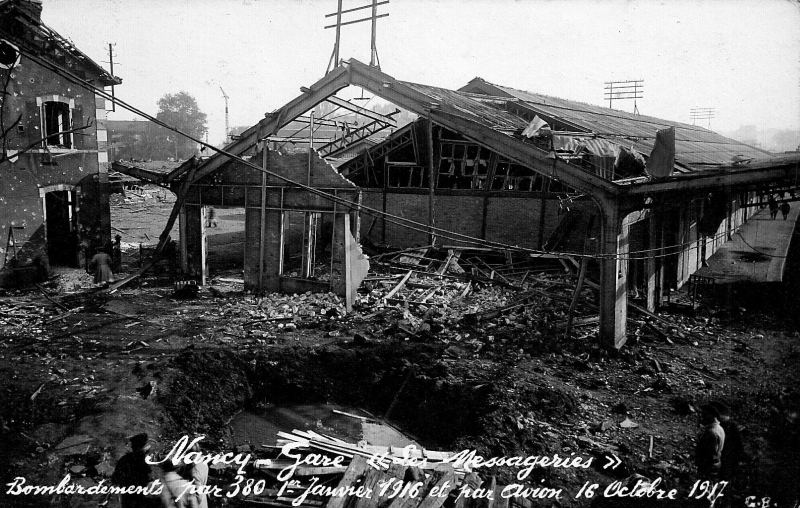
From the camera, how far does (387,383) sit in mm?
10227

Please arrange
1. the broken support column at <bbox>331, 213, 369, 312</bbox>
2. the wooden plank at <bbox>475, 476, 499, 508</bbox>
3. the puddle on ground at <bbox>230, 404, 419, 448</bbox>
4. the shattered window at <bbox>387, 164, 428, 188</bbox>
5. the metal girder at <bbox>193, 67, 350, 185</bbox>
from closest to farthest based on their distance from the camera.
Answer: the wooden plank at <bbox>475, 476, 499, 508</bbox>, the puddle on ground at <bbox>230, 404, 419, 448</bbox>, the metal girder at <bbox>193, 67, 350, 185</bbox>, the broken support column at <bbox>331, 213, 369, 312</bbox>, the shattered window at <bbox>387, 164, 428, 188</bbox>

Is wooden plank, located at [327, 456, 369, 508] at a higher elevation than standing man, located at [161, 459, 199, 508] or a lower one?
lower

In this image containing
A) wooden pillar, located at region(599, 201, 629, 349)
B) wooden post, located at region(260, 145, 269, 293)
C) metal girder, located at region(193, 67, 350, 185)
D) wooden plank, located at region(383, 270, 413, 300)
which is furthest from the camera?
wooden post, located at region(260, 145, 269, 293)

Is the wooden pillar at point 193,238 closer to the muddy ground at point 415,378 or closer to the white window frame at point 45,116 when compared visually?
the muddy ground at point 415,378

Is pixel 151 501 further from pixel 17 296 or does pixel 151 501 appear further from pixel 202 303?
pixel 17 296

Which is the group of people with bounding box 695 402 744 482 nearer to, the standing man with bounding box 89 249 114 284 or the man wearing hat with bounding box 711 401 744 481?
the man wearing hat with bounding box 711 401 744 481

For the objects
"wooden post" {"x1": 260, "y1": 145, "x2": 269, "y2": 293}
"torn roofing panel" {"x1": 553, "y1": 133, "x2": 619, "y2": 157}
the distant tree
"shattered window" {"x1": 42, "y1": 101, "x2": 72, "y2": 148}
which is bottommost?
"wooden post" {"x1": 260, "y1": 145, "x2": 269, "y2": 293}

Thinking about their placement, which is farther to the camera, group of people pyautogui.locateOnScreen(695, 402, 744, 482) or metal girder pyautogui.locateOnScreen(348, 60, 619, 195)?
metal girder pyautogui.locateOnScreen(348, 60, 619, 195)

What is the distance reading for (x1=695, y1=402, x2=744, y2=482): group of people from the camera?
21.1ft

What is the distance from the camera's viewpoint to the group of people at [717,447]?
643 centimetres

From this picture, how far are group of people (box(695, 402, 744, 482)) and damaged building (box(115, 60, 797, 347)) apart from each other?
3.34m

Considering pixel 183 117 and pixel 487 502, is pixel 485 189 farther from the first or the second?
pixel 183 117

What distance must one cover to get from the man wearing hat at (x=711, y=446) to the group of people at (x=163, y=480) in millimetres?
6140

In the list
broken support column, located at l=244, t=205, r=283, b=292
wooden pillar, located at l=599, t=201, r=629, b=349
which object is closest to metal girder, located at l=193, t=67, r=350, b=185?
broken support column, located at l=244, t=205, r=283, b=292
